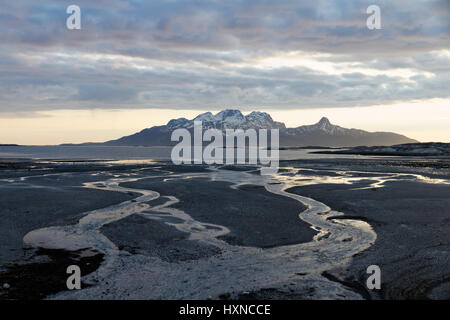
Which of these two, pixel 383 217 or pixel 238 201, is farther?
pixel 238 201

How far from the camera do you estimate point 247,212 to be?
20.3m

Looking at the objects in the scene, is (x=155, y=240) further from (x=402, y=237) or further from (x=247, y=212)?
(x=402, y=237)

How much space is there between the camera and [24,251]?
1259cm

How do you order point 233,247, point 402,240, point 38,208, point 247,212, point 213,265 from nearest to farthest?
1. point 213,265
2. point 233,247
3. point 402,240
4. point 247,212
5. point 38,208

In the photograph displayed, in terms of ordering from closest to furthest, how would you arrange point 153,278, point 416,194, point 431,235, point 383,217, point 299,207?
point 153,278 → point 431,235 → point 383,217 → point 299,207 → point 416,194

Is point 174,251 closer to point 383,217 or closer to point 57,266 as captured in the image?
point 57,266

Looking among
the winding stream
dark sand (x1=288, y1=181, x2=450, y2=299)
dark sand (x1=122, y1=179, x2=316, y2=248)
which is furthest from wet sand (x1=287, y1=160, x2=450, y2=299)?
dark sand (x1=122, y1=179, x2=316, y2=248)

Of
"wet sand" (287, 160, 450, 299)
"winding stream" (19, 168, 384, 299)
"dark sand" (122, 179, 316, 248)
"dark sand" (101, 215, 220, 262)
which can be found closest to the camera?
"winding stream" (19, 168, 384, 299)

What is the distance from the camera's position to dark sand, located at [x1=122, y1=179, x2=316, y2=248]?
15.0 m

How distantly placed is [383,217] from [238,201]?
9.17 meters

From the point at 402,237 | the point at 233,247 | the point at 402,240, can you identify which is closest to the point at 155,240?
the point at 233,247

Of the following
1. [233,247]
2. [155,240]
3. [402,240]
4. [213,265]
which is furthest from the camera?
[155,240]

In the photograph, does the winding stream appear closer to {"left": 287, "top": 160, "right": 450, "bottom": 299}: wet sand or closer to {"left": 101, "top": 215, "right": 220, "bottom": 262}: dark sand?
{"left": 101, "top": 215, "right": 220, "bottom": 262}: dark sand
